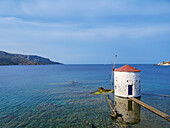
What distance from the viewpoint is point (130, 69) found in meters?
28.0

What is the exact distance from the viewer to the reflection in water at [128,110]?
61.4 feet

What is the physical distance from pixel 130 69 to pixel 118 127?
Result: 14519 mm

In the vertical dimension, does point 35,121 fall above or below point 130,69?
below

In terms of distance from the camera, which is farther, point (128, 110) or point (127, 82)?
point (127, 82)

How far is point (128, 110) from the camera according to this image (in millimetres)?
22031

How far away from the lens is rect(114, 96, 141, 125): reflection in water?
61.4ft

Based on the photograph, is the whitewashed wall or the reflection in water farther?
the whitewashed wall

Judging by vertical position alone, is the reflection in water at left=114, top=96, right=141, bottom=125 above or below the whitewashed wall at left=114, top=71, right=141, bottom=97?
below

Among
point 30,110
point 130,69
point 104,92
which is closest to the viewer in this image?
point 30,110

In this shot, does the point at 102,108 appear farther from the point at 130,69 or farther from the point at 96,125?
the point at 130,69

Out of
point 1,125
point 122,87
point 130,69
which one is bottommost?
point 1,125

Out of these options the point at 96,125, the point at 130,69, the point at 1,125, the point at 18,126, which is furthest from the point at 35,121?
the point at 130,69

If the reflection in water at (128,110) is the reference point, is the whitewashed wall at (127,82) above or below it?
above

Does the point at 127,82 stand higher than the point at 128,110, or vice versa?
the point at 127,82
